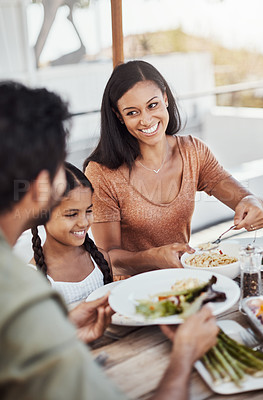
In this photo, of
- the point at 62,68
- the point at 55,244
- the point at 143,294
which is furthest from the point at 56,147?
the point at 62,68

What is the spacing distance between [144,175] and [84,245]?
1.55 feet

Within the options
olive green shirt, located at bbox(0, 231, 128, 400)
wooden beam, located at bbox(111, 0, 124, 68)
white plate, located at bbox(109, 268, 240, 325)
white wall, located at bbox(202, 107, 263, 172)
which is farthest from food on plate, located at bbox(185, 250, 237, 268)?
white wall, located at bbox(202, 107, 263, 172)

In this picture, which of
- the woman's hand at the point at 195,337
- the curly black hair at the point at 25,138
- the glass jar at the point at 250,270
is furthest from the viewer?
the glass jar at the point at 250,270

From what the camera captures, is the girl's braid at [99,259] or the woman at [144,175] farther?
the woman at [144,175]

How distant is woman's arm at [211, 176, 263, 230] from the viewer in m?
2.09

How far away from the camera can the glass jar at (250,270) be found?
1.58 meters

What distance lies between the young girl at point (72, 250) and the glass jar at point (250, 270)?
2.03ft

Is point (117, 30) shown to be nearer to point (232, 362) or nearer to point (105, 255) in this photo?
point (105, 255)

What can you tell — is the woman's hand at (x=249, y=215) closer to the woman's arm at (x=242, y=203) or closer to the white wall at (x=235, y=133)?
the woman's arm at (x=242, y=203)

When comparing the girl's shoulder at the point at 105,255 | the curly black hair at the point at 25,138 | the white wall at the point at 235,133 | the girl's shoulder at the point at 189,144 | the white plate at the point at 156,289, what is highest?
the curly black hair at the point at 25,138

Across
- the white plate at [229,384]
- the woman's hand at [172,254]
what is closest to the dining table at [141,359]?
the white plate at [229,384]

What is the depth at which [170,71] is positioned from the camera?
11.9 metres

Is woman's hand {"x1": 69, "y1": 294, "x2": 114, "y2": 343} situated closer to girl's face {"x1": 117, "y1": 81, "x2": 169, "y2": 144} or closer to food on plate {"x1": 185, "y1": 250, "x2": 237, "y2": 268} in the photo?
food on plate {"x1": 185, "y1": 250, "x2": 237, "y2": 268}

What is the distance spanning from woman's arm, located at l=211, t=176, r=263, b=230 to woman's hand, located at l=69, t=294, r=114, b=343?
0.82 meters
